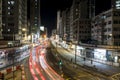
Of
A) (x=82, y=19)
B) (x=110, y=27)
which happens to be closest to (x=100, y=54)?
(x=110, y=27)

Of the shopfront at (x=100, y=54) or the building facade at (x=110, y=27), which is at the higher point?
the building facade at (x=110, y=27)

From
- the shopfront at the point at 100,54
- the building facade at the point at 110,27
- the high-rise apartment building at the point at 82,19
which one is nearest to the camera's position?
the shopfront at the point at 100,54

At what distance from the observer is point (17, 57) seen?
94.0 metres

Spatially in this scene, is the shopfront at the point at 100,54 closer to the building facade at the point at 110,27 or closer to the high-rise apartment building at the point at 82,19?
the building facade at the point at 110,27

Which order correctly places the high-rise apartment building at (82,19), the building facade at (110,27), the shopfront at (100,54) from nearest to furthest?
the shopfront at (100,54) → the building facade at (110,27) → the high-rise apartment building at (82,19)

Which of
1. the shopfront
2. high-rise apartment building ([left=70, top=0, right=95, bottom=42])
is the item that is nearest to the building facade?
the shopfront

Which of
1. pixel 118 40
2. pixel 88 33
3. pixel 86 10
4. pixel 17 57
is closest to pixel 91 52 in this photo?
pixel 118 40

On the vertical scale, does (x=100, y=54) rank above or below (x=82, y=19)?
below

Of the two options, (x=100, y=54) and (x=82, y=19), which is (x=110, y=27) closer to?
(x=100, y=54)

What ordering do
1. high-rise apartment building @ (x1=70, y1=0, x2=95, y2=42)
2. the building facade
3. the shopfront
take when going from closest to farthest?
the shopfront, the building facade, high-rise apartment building @ (x1=70, y1=0, x2=95, y2=42)

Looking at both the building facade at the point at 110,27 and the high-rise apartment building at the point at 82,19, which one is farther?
the high-rise apartment building at the point at 82,19

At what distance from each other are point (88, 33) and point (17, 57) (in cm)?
6719

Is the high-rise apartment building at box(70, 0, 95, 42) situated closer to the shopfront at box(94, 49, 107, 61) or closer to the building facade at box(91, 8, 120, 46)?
the building facade at box(91, 8, 120, 46)

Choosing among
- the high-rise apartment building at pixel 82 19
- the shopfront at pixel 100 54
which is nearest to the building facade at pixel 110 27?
the shopfront at pixel 100 54
